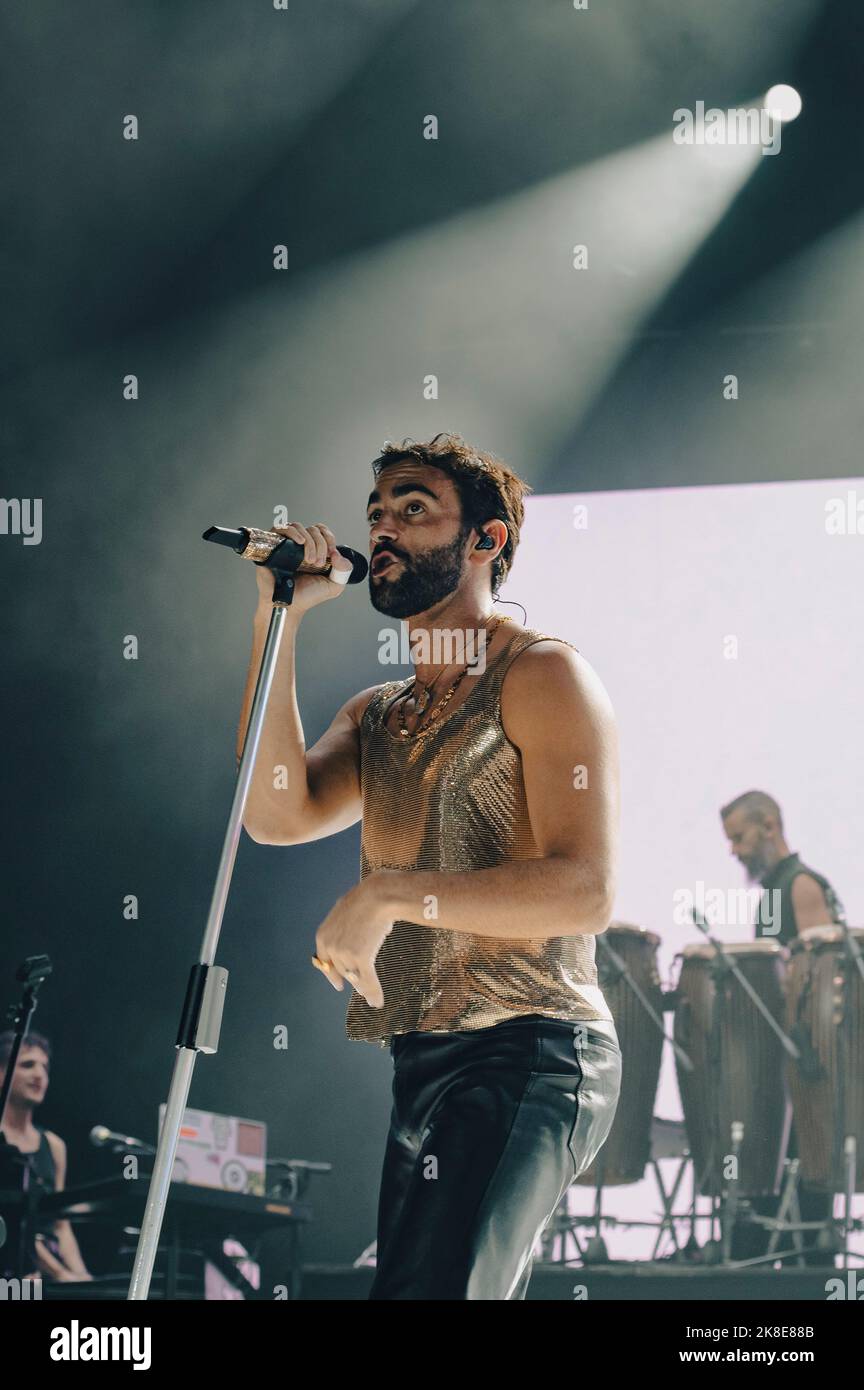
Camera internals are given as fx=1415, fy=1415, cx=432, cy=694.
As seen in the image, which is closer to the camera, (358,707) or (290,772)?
(290,772)

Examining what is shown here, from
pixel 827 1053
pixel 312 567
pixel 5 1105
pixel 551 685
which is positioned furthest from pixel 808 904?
pixel 312 567

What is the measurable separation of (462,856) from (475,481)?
72cm

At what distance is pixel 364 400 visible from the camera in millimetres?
5637

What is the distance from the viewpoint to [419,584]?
7.83 feet

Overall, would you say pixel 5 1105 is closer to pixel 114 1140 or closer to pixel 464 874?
pixel 114 1140

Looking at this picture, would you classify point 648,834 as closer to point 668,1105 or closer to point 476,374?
point 668,1105

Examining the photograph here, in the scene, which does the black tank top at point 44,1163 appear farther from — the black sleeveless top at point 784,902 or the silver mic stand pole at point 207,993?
the silver mic stand pole at point 207,993

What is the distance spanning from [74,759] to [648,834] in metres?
2.32

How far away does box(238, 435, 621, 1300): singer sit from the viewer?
1.90 m

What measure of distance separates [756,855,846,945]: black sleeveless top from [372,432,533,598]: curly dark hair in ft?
11.2

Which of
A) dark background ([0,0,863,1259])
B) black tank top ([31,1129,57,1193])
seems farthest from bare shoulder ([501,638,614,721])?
black tank top ([31,1129,57,1193])

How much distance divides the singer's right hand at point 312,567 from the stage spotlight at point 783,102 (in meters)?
3.90
